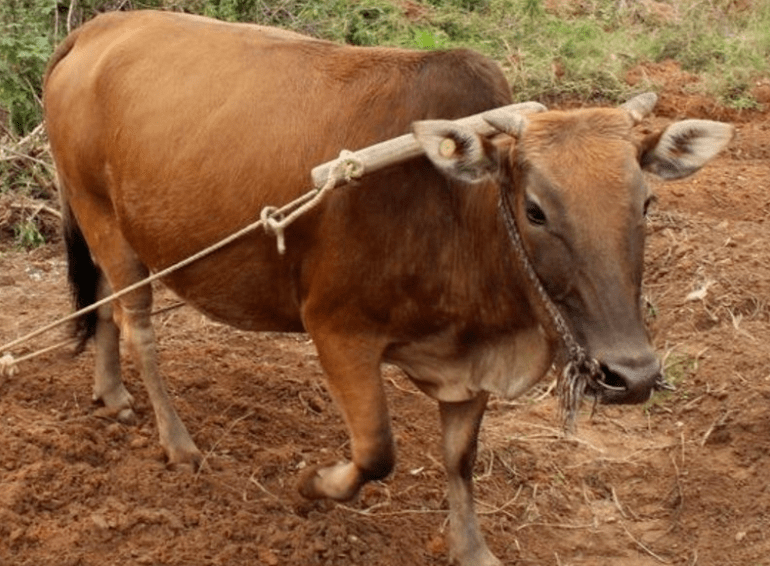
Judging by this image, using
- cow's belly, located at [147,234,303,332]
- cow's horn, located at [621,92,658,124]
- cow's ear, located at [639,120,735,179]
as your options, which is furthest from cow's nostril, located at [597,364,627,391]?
cow's belly, located at [147,234,303,332]

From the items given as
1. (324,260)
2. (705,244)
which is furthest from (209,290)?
(705,244)

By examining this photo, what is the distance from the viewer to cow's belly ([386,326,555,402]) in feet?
13.6

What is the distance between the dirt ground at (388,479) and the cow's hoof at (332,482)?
143 mm

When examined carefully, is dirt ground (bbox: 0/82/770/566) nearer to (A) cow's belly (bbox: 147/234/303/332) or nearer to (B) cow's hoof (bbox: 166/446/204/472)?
(B) cow's hoof (bbox: 166/446/204/472)

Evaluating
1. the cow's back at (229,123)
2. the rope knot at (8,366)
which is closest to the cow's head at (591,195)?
the cow's back at (229,123)

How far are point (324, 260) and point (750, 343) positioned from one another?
9.15 feet

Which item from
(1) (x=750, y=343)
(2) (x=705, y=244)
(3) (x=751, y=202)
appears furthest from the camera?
(3) (x=751, y=202)

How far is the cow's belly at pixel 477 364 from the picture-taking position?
4.15 metres

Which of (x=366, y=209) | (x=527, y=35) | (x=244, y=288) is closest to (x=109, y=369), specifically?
(x=244, y=288)

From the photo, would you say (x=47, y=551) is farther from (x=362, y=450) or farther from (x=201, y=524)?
(x=362, y=450)

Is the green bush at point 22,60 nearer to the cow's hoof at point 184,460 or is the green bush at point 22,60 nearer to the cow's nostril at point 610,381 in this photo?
the cow's hoof at point 184,460

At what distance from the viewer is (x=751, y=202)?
27.5 ft

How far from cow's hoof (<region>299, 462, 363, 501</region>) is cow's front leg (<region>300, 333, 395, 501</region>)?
0.08 feet


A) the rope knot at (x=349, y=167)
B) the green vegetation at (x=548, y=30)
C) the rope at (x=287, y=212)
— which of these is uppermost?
the rope knot at (x=349, y=167)
